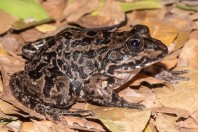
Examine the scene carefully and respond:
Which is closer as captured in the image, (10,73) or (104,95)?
(104,95)

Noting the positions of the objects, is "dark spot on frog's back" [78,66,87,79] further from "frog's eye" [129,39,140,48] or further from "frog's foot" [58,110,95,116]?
"frog's eye" [129,39,140,48]

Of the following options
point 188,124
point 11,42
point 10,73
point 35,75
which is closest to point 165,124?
point 188,124

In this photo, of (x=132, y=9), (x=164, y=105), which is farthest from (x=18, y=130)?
(x=132, y=9)

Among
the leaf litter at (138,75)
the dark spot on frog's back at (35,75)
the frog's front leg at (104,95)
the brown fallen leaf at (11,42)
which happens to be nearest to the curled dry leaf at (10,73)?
the leaf litter at (138,75)

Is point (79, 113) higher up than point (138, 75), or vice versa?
point (138, 75)

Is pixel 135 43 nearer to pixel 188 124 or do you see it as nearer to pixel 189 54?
pixel 188 124

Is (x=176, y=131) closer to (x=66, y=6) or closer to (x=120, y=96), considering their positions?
(x=120, y=96)
